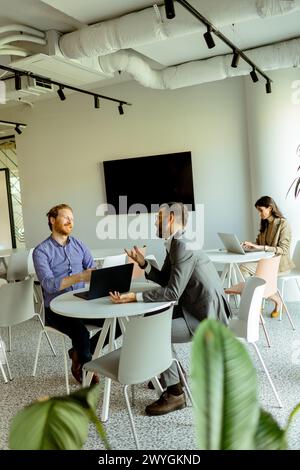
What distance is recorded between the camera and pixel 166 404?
2.84 meters

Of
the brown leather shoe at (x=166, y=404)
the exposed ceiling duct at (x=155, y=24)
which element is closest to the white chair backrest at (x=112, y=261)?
the brown leather shoe at (x=166, y=404)

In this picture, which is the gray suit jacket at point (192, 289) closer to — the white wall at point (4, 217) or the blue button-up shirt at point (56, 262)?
the blue button-up shirt at point (56, 262)

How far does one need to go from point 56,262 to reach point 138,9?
244 centimetres

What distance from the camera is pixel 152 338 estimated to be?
87.5 inches

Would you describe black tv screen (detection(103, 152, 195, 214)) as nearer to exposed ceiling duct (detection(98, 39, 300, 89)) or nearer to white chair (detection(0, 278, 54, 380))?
exposed ceiling duct (detection(98, 39, 300, 89))

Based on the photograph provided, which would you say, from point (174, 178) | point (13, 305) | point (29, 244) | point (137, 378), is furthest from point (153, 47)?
point (29, 244)

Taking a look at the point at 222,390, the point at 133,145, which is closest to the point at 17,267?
the point at 133,145

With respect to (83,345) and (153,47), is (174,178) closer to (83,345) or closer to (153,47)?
(153,47)

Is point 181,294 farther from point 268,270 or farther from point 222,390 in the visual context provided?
point 222,390

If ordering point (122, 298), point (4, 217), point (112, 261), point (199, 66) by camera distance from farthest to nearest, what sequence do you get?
point (4, 217)
point (199, 66)
point (112, 261)
point (122, 298)

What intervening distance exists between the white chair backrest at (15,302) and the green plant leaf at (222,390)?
10.2ft

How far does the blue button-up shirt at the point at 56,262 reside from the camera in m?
3.31

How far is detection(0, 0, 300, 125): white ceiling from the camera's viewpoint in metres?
3.89

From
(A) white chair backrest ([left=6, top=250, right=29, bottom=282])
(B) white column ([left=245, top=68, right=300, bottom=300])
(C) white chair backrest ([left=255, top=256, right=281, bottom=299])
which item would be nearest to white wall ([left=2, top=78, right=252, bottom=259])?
(B) white column ([left=245, top=68, right=300, bottom=300])
